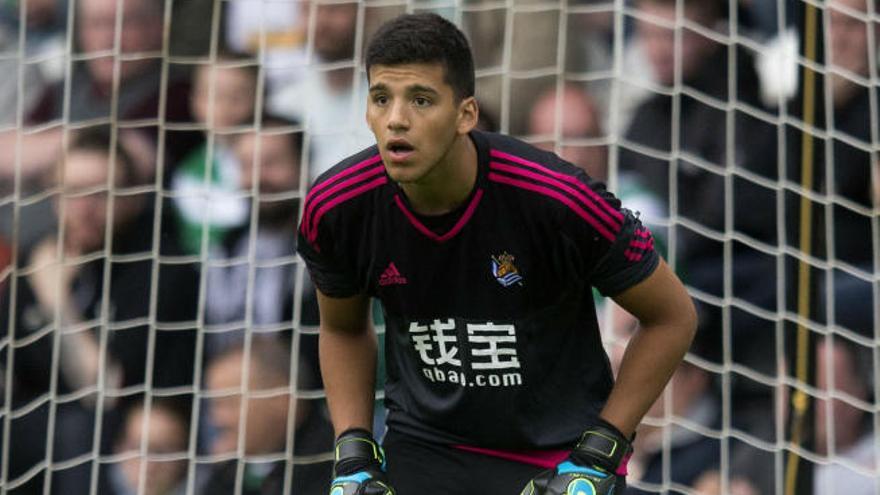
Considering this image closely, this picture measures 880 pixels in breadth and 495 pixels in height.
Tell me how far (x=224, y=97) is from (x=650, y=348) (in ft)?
5.95

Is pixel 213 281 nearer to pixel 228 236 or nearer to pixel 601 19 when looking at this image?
pixel 228 236

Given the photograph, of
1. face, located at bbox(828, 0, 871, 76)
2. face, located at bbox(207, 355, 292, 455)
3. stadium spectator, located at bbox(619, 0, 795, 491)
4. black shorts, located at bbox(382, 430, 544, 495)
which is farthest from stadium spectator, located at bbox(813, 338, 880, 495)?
black shorts, located at bbox(382, 430, 544, 495)

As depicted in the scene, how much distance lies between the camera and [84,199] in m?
4.40

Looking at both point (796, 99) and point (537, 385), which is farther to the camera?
point (796, 99)

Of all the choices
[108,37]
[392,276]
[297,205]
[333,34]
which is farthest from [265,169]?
[392,276]

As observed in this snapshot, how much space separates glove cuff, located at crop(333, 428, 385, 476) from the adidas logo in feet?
1.06

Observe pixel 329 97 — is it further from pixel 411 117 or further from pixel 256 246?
pixel 411 117

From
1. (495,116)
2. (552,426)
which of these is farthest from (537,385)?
(495,116)

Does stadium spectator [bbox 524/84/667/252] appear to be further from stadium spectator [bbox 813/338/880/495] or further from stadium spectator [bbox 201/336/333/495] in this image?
stadium spectator [bbox 201/336/333/495]

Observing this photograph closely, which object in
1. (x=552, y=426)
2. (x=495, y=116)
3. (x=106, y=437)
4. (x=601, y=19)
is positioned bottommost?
(x=106, y=437)

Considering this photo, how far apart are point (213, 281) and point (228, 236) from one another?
0.13m

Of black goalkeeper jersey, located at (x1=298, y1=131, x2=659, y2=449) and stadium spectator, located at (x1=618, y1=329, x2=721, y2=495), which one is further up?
black goalkeeper jersey, located at (x1=298, y1=131, x2=659, y2=449)

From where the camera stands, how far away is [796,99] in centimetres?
450

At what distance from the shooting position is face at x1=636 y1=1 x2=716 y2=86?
4.44 meters
